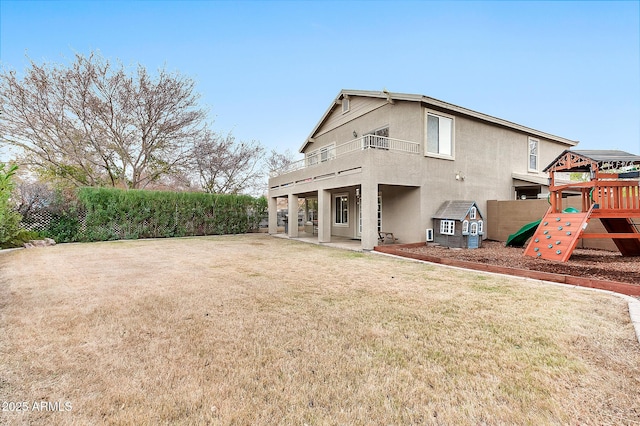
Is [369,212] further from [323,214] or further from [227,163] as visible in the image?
[227,163]

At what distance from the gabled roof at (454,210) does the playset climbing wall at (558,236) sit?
95.3 inches

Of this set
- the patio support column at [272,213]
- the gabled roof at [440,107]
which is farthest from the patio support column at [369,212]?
the patio support column at [272,213]

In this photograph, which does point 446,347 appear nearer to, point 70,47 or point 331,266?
point 331,266

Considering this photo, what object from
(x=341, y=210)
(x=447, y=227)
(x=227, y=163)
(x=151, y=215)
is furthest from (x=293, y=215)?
(x=227, y=163)

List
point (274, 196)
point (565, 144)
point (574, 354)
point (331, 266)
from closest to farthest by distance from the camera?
point (574, 354) → point (331, 266) → point (565, 144) → point (274, 196)

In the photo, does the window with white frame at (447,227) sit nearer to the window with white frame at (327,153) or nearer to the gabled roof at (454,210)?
the gabled roof at (454,210)

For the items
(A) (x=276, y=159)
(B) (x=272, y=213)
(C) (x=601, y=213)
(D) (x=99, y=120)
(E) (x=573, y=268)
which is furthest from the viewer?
(A) (x=276, y=159)

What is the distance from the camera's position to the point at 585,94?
69.8 ft

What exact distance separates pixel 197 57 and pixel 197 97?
2882mm

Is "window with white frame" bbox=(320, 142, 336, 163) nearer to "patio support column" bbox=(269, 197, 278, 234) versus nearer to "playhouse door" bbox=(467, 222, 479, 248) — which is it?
"patio support column" bbox=(269, 197, 278, 234)

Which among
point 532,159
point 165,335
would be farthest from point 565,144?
point 165,335

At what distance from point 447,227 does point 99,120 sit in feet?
66.8

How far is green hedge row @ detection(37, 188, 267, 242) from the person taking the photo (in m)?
14.3

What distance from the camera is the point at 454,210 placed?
11.0 metres
